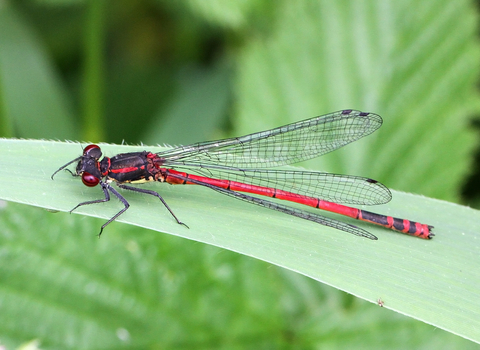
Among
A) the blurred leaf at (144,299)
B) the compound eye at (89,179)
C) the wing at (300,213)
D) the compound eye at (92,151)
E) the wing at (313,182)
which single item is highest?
the wing at (313,182)

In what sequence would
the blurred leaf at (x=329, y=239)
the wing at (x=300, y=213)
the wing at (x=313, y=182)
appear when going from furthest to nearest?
the wing at (x=313, y=182) → the wing at (x=300, y=213) → the blurred leaf at (x=329, y=239)

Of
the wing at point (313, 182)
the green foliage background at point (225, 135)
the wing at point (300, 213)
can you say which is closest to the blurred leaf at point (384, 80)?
the green foliage background at point (225, 135)

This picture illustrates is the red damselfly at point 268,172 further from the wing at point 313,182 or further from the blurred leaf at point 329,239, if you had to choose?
the blurred leaf at point 329,239

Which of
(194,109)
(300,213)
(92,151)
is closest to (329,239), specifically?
(300,213)

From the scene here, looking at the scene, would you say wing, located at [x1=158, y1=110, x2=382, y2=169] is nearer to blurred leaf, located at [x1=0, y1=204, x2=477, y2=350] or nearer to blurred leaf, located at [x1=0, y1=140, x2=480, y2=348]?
blurred leaf, located at [x1=0, y1=140, x2=480, y2=348]

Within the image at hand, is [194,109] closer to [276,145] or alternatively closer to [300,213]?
[276,145]

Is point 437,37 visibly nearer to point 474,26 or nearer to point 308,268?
Result: point 474,26

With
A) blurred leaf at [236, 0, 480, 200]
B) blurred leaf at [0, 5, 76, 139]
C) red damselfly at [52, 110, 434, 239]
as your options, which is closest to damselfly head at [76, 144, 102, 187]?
red damselfly at [52, 110, 434, 239]
